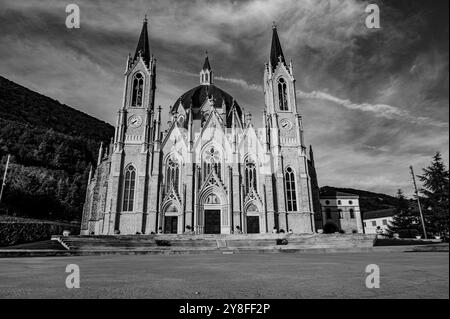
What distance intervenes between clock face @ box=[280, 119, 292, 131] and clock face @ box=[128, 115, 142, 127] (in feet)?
69.3

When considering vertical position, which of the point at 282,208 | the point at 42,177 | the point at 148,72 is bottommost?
the point at 282,208

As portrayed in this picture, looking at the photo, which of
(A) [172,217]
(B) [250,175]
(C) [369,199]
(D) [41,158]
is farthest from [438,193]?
(D) [41,158]

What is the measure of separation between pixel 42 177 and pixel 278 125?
4114 centimetres

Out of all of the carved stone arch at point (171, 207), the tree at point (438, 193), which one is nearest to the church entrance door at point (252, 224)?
the carved stone arch at point (171, 207)

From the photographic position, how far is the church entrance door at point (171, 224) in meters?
36.0

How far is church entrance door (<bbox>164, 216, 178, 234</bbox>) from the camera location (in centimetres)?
3597

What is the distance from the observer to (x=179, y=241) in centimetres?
2755

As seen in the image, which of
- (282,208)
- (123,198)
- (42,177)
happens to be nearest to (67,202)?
(42,177)

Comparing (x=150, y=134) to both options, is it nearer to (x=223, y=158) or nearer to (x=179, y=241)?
(x=223, y=158)

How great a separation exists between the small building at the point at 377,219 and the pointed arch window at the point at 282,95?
109 ft

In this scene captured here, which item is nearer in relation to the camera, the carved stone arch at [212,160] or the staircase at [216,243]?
the staircase at [216,243]

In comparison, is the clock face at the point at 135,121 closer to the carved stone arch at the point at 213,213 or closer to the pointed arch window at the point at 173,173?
the pointed arch window at the point at 173,173

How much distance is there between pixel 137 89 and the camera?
141 ft

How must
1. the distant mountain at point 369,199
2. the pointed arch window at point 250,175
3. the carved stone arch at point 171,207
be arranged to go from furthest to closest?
the pointed arch window at point 250,175 → the carved stone arch at point 171,207 → the distant mountain at point 369,199
